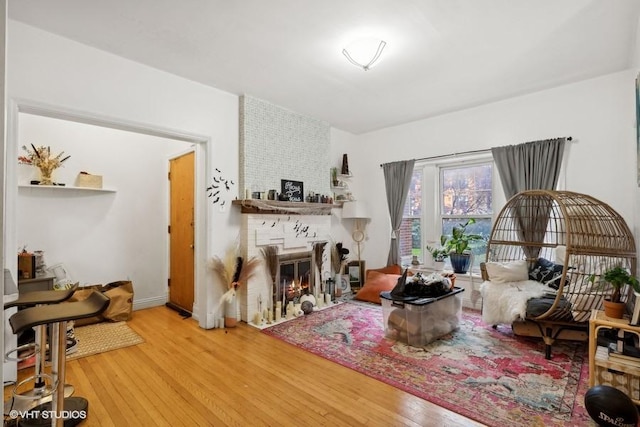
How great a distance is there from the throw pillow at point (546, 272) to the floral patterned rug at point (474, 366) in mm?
615

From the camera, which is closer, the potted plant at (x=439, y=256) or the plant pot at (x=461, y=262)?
the plant pot at (x=461, y=262)

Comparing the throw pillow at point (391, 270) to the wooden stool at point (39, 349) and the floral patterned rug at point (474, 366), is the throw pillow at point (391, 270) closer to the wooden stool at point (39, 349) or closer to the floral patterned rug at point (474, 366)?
the floral patterned rug at point (474, 366)

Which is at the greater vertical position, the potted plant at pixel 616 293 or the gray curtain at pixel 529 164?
the gray curtain at pixel 529 164

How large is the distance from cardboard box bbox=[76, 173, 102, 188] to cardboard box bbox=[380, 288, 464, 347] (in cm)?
372

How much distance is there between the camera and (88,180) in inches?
158

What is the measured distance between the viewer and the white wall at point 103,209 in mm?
3768

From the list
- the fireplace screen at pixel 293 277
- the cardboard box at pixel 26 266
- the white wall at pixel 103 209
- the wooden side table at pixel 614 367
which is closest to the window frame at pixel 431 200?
the fireplace screen at pixel 293 277

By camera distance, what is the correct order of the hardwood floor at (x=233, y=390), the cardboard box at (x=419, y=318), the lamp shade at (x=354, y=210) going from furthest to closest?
1. the lamp shade at (x=354, y=210)
2. the cardboard box at (x=419, y=318)
3. the hardwood floor at (x=233, y=390)

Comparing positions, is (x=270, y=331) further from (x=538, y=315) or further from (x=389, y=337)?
(x=538, y=315)

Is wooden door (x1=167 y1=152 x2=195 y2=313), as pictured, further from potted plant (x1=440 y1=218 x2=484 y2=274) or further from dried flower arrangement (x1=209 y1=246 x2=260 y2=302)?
potted plant (x1=440 y1=218 x2=484 y2=274)

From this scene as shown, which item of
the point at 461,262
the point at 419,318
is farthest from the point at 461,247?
the point at 419,318

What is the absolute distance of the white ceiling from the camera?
7.79ft

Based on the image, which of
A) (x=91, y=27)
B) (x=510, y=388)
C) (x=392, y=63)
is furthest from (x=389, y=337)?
(x=91, y=27)

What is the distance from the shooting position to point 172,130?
3404mm
